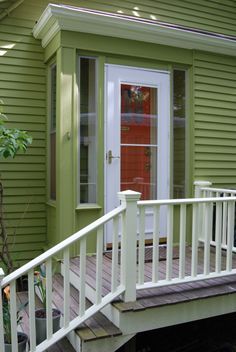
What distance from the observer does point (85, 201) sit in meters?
4.04

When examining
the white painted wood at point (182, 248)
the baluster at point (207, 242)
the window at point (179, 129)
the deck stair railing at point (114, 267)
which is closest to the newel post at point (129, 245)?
the deck stair railing at point (114, 267)

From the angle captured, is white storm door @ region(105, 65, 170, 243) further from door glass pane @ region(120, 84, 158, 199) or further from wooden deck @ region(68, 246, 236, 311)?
wooden deck @ region(68, 246, 236, 311)

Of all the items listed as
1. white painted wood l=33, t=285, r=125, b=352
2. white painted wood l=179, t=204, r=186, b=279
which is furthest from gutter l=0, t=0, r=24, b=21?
white painted wood l=33, t=285, r=125, b=352

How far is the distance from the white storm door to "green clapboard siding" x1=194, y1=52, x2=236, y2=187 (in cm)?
47

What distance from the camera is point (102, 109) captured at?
4.04 m

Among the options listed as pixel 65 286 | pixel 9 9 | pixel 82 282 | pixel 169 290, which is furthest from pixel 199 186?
pixel 9 9

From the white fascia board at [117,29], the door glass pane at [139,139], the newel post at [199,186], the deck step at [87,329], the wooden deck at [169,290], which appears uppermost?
the white fascia board at [117,29]

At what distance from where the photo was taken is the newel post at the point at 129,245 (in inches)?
110

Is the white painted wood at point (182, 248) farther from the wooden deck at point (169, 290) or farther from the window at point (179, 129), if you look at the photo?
the window at point (179, 129)

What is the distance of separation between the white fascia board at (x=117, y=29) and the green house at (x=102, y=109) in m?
0.01

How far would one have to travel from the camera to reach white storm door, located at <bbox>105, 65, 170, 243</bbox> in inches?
162

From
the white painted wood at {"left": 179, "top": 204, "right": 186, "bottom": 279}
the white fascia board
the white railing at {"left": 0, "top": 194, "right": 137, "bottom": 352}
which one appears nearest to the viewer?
the white railing at {"left": 0, "top": 194, "right": 137, "bottom": 352}

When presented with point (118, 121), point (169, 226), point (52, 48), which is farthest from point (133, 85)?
point (169, 226)

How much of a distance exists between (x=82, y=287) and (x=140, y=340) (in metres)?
1.39
